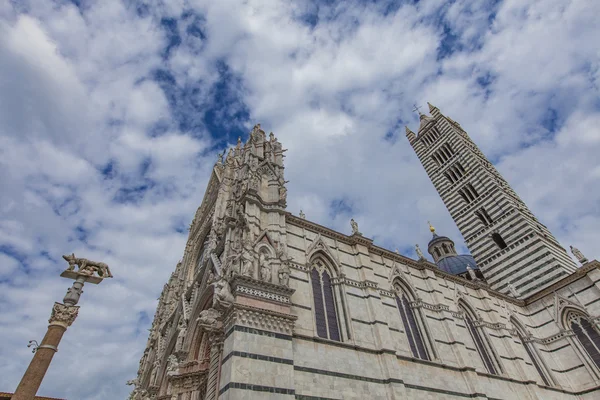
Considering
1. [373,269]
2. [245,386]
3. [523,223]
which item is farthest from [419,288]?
[523,223]

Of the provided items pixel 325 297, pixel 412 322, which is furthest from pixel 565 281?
pixel 325 297

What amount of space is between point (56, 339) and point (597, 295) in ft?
77.5

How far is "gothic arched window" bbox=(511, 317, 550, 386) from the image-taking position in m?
17.1

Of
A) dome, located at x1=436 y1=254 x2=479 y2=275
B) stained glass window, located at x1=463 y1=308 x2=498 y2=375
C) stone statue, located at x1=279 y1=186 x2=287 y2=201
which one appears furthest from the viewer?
dome, located at x1=436 y1=254 x2=479 y2=275

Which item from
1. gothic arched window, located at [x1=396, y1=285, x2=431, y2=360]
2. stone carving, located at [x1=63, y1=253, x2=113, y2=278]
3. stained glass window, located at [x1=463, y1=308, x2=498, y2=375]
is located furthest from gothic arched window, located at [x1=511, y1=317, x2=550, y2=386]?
stone carving, located at [x1=63, y1=253, x2=113, y2=278]

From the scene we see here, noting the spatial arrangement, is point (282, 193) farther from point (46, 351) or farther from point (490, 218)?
point (490, 218)

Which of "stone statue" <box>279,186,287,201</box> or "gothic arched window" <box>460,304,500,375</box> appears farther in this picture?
"gothic arched window" <box>460,304,500,375</box>

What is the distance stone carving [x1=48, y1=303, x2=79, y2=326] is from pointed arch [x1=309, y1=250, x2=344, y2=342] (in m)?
6.79

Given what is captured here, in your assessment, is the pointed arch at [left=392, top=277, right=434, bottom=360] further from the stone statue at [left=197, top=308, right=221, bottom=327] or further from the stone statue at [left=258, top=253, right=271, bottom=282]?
the stone statue at [left=197, top=308, right=221, bottom=327]

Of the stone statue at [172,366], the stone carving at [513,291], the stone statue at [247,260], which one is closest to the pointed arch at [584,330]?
the stone carving at [513,291]

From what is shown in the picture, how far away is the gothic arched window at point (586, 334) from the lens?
1748 centimetres

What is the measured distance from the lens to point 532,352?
18000 mm

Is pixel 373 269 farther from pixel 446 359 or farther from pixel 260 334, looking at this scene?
pixel 260 334

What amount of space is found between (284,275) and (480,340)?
35.6 feet
